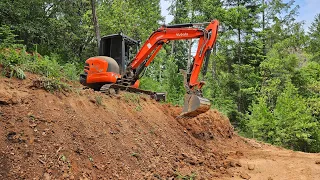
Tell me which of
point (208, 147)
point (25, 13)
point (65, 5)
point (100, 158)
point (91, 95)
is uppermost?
point (65, 5)

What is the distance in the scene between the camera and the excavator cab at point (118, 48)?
1004cm

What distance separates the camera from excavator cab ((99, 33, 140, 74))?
10039 mm

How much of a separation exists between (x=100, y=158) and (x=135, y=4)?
16.0 m

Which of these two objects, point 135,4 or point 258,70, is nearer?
point 135,4

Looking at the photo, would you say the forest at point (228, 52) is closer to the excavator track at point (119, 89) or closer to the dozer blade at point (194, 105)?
the excavator track at point (119, 89)

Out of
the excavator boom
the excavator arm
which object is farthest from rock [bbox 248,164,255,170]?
the excavator arm

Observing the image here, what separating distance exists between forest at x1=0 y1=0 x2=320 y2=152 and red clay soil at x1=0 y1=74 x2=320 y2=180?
11.8ft

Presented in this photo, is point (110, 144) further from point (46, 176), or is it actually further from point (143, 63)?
point (143, 63)

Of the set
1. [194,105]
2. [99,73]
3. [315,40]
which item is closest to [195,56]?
[194,105]

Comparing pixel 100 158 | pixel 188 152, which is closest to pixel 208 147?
pixel 188 152

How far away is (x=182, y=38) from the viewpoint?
9.34 meters

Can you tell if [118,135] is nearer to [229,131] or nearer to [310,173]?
[310,173]

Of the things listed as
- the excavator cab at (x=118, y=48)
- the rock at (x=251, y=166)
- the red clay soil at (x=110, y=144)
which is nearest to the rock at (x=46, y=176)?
the red clay soil at (x=110, y=144)

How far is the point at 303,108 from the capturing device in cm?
1488
